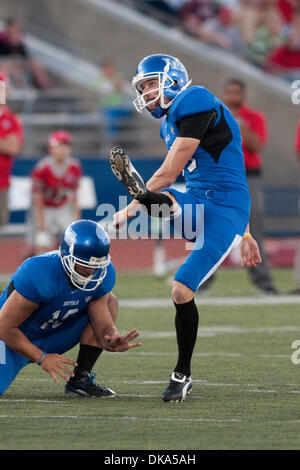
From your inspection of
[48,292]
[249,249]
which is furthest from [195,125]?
[48,292]

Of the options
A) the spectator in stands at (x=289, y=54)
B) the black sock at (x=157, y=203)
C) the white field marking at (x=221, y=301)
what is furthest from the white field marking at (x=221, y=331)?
the spectator in stands at (x=289, y=54)

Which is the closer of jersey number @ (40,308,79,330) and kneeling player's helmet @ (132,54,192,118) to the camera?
jersey number @ (40,308,79,330)

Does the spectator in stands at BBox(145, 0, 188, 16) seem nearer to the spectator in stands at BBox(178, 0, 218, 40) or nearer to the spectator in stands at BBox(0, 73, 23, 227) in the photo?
the spectator in stands at BBox(178, 0, 218, 40)

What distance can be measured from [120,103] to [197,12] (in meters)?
3.58

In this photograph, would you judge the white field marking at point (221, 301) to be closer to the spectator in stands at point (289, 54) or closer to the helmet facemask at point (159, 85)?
the helmet facemask at point (159, 85)

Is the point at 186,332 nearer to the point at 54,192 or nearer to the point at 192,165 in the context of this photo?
the point at 192,165

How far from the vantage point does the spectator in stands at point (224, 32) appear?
63.5ft

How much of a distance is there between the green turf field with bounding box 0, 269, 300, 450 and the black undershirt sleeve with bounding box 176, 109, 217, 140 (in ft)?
4.80

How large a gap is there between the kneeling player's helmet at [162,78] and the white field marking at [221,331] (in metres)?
2.87

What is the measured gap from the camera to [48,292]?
5.59 metres

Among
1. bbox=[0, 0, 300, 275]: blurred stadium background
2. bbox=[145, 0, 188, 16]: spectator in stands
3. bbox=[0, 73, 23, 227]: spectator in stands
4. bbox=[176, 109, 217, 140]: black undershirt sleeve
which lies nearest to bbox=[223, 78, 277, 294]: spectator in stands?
bbox=[0, 73, 23, 227]: spectator in stands

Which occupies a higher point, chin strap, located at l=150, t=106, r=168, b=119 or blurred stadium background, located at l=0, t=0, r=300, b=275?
blurred stadium background, located at l=0, t=0, r=300, b=275

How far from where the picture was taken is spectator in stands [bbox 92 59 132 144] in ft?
56.8
